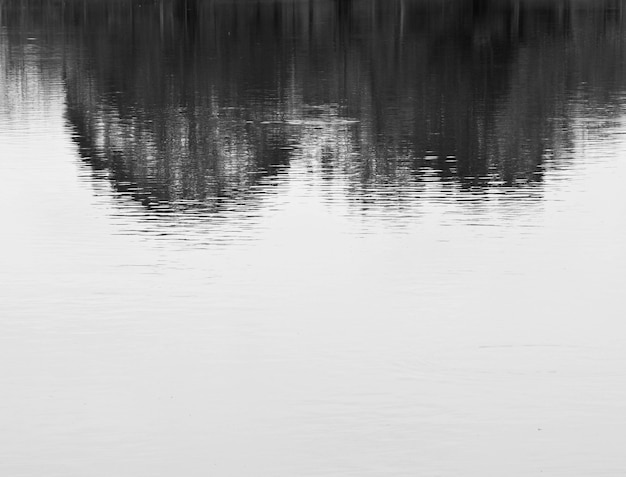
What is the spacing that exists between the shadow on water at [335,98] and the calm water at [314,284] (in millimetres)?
186

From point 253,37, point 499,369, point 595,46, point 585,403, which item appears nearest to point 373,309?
point 499,369

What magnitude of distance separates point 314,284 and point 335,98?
26913 mm

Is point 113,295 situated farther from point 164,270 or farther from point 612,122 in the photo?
point 612,122

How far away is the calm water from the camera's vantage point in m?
13.5

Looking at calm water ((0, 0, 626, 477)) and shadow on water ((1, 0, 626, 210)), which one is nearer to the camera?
calm water ((0, 0, 626, 477))

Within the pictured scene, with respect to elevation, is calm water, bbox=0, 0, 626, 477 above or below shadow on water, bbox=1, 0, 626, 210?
below

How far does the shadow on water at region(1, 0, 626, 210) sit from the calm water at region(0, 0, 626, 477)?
19 centimetres

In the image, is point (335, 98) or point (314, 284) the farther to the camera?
point (335, 98)

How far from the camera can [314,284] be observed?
1950 centimetres

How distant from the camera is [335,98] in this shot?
4600 cm

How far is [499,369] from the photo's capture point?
15570 mm

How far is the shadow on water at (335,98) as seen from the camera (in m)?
29.7

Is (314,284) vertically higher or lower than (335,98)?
lower

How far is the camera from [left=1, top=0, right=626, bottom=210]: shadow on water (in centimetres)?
2973
